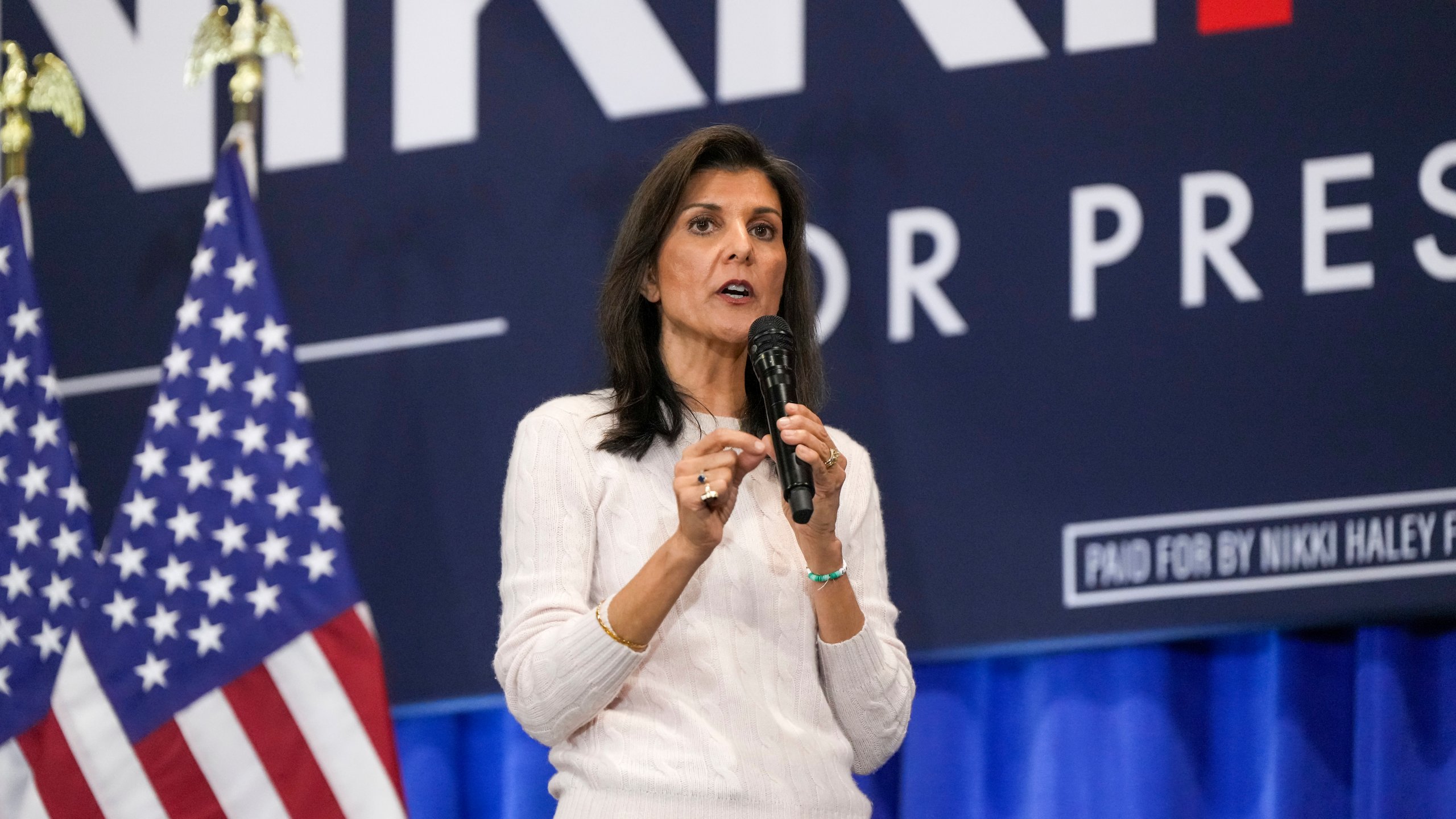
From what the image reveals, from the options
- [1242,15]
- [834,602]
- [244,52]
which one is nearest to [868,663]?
[834,602]

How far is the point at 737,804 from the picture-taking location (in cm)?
181

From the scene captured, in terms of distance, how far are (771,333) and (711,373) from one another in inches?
10.8

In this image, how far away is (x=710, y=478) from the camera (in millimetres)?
1717

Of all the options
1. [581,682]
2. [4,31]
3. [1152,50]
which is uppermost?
[4,31]

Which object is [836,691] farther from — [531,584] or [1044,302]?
[1044,302]

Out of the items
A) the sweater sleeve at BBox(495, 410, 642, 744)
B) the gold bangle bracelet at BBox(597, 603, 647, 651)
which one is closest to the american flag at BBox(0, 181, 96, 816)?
the sweater sleeve at BBox(495, 410, 642, 744)

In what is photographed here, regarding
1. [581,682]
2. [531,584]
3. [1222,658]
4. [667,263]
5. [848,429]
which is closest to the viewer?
[581,682]

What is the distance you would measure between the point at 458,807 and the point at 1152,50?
187 cm

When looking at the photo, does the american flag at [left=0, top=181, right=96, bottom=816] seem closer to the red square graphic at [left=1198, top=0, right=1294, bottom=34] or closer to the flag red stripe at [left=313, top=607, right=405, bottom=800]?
the flag red stripe at [left=313, top=607, right=405, bottom=800]

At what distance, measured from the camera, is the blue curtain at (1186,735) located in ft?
8.48

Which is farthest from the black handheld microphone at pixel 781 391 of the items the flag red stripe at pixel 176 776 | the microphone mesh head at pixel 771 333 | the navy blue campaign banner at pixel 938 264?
the flag red stripe at pixel 176 776

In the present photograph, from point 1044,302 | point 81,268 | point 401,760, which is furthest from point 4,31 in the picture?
point 1044,302

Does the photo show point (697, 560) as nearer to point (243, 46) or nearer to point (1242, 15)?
point (1242, 15)

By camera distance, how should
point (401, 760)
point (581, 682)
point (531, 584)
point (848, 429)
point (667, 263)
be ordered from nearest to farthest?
point (581, 682) → point (531, 584) → point (667, 263) → point (848, 429) → point (401, 760)
